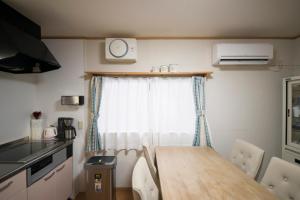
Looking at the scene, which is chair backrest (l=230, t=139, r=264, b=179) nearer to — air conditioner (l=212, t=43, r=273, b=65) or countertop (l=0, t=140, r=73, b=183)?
air conditioner (l=212, t=43, r=273, b=65)

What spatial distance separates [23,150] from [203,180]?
1.92m

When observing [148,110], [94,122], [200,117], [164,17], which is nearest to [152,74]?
[148,110]

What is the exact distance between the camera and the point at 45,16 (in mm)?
1984

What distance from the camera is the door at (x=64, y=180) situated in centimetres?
210

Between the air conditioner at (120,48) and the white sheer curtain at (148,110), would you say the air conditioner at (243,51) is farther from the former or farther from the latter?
the air conditioner at (120,48)

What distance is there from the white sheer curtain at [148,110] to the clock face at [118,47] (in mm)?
385

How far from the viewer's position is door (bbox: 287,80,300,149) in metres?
Result: 2.38

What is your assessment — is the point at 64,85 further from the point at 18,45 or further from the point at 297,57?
the point at 297,57

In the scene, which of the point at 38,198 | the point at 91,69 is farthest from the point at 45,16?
the point at 38,198

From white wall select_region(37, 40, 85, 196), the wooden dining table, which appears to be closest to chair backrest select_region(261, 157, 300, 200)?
the wooden dining table

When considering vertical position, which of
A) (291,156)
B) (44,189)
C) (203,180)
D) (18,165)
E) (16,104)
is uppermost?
(16,104)

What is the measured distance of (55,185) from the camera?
2.03 m

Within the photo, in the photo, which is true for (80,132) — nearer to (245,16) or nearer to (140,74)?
(140,74)

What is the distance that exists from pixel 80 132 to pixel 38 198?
1.06 metres
